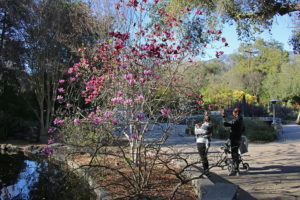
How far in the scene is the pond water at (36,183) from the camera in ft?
14.3

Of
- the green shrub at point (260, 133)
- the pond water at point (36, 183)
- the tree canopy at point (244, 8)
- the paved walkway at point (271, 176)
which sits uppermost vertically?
the tree canopy at point (244, 8)

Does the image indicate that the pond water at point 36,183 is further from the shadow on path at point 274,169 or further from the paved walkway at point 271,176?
the shadow on path at point 274,169

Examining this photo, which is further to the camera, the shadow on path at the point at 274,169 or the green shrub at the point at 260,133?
the green shrub at the point at 260,133

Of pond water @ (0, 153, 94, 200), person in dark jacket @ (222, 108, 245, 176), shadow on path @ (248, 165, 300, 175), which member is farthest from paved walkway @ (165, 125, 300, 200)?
pond water @ (0, 153, 94, 200)

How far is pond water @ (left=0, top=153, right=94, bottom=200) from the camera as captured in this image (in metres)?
4.36

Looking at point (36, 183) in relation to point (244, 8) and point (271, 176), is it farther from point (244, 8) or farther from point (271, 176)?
point (244, 8)

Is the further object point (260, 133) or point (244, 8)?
point (260, 133)

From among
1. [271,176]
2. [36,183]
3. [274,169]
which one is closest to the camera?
[36,183]

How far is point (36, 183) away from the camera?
218 inches

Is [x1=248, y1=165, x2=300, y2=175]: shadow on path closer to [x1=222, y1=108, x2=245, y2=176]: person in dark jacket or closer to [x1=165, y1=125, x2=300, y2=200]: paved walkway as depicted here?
[x1=165, y1=125, x2=300, y2=200]: paved walkway

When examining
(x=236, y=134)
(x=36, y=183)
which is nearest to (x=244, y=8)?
(x=236, y=134)

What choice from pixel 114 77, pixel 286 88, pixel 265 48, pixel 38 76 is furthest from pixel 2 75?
pixel 265 48

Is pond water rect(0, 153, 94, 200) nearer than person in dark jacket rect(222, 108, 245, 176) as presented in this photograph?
Yes

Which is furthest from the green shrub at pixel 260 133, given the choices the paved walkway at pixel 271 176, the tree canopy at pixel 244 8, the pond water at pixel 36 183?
the pond water at pixel 36 183
